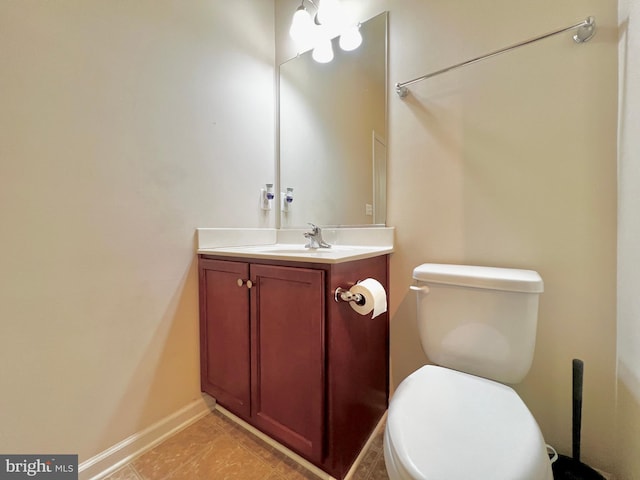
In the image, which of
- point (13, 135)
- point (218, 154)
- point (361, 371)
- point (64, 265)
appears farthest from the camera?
point (218, 154)

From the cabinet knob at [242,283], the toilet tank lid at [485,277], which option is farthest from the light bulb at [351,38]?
the cabinet knob at [242,283]

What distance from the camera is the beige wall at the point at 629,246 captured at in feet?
2.53

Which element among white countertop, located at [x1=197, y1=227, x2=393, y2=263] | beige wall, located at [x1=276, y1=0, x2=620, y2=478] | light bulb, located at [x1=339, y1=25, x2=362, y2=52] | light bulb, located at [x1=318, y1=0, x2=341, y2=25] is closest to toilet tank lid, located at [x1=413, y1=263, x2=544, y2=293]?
beige wall, located at [x1=276, y1=0, x2=620, y2=478]

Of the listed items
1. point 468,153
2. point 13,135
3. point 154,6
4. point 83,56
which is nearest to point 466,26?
point 468,153

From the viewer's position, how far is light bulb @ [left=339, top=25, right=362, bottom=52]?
54.6 inches

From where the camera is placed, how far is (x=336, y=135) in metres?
1.55

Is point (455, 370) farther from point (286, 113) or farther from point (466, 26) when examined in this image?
point (286, 113)

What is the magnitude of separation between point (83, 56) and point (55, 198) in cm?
55

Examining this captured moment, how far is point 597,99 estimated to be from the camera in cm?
92

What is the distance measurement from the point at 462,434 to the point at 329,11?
1.86m

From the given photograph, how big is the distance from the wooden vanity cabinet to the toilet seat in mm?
261

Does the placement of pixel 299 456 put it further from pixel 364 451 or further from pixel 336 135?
pixel 336 135

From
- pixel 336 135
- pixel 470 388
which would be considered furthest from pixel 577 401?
pixel 336 135

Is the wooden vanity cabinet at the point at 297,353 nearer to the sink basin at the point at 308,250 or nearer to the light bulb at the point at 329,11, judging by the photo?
the sink basin at the point at 308,250
